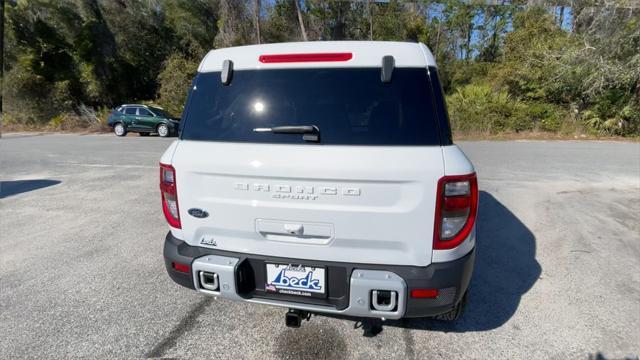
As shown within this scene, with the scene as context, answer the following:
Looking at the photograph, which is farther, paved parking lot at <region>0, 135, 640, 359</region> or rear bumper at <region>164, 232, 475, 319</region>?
paved parking lot at <region>0, 135, 640, 359</region>

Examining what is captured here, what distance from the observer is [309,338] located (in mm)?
2229

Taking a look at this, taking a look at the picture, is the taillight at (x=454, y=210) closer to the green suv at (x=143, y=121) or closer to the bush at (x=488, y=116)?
the bush at (x=488, y=116)

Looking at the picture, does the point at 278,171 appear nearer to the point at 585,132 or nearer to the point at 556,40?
the point at 585,132

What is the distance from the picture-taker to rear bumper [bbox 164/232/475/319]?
5.73 ft

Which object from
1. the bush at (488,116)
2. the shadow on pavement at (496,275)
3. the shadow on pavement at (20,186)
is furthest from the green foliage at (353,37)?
the shadow on pavement at (20,186)

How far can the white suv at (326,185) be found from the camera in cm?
172

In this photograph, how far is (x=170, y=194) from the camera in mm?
2082

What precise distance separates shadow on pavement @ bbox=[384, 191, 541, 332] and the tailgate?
966mm

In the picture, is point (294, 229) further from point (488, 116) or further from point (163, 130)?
point (488, 116)

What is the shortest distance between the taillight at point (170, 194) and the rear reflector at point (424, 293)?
58.9 inches

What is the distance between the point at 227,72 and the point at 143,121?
15753mm

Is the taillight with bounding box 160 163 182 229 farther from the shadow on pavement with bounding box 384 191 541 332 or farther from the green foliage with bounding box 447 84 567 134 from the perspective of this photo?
the green foliage with bounding box 447 84 567 134

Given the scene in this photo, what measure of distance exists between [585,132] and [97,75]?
29.4 metres

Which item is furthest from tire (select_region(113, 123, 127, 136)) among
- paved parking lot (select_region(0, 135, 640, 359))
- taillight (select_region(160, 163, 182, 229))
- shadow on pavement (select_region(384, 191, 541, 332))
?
shadow on pavement (select_region(384, 191, 541, 332))
